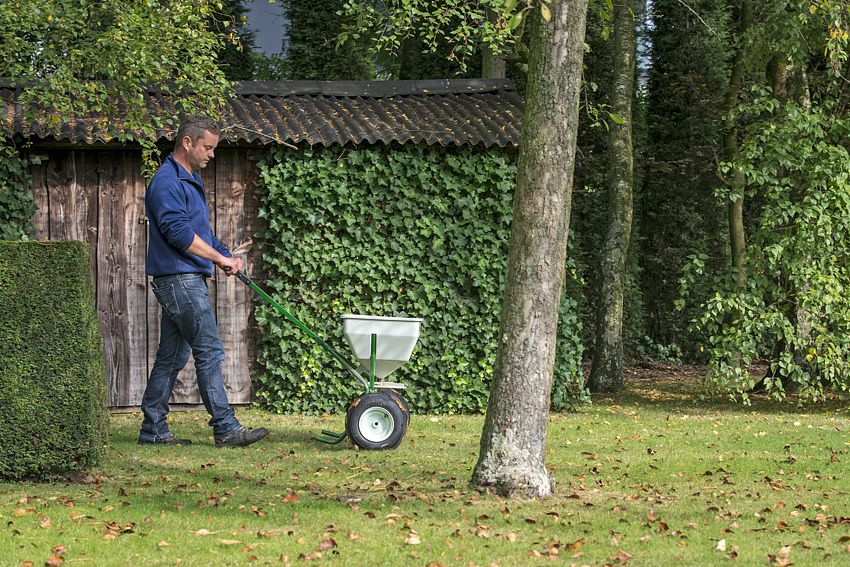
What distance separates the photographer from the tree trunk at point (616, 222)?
12.8 meters

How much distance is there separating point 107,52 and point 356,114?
307 centimetres

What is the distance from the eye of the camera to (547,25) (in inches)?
217

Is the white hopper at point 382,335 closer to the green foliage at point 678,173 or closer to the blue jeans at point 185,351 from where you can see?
the blue jeans at point 185,351

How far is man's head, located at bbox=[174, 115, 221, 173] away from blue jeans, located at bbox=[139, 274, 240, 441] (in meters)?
0.83

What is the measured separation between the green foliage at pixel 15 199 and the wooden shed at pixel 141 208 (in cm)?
12

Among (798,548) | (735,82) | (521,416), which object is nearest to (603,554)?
(798,548)

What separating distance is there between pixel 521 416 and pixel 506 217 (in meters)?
4.46

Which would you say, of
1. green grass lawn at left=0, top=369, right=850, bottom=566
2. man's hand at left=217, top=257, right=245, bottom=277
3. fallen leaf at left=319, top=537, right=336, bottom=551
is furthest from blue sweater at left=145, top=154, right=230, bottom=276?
fallen leaf at left=319, top=537, right=336, bottom=551

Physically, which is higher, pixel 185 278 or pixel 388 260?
pixel 388 260

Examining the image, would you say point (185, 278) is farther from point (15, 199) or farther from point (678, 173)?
point (678, 173)

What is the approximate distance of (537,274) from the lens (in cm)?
544

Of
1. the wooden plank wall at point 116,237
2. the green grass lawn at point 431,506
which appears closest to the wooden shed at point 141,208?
the wooden plank wall at point 116,237

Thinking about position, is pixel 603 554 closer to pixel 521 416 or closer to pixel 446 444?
pixel 521 416

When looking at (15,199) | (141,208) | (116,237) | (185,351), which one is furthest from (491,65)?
(185,351)
